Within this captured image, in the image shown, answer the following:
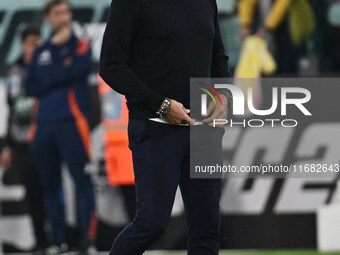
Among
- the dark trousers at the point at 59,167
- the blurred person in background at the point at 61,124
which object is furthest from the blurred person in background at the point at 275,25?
the dark trousers at the point at 59,167

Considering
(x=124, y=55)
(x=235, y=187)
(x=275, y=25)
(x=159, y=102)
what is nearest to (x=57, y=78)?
(x=235, y=187)

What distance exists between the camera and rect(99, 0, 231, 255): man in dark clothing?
388 cm

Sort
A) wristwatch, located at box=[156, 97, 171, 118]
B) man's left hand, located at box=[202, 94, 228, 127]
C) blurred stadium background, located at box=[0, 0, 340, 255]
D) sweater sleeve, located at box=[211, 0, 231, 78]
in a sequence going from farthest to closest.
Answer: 1. blurred stadium background, located at box=[0, 0, 340, 255]
2. sweater sleeve, located at box=[211, 0, 231, 78]
3. man's left hand, located at box=[202, 94, 228, 127]
4. wristwatch, located at box=[156, 97, 171, 118]

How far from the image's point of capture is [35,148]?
281 inches

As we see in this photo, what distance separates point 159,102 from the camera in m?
3.85

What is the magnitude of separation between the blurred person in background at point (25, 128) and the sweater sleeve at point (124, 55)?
139 inches

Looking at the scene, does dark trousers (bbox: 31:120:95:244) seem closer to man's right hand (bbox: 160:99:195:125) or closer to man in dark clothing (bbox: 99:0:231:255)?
man in dark clothing (bbox: 99:0:231:255)

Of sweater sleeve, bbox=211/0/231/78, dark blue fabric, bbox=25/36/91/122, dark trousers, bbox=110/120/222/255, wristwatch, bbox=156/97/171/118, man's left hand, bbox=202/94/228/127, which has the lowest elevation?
dark blue fabric, bbox=25/36/91/122

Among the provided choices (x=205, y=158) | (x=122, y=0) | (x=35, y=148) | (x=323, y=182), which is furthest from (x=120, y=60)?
(x=323, y=182)

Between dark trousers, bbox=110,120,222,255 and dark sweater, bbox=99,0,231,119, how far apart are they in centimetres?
11

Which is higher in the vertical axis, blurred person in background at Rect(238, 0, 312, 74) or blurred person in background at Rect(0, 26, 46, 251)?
blurred person in background at Rect(238, 0, 312, 74)

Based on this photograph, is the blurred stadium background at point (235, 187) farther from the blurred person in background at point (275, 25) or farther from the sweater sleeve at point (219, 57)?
the sweater sleeve at point (219, 57)

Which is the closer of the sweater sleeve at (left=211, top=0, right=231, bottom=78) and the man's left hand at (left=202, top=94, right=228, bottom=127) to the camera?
the man's left hand at (left=202, top=94, right=228, bottom=127)

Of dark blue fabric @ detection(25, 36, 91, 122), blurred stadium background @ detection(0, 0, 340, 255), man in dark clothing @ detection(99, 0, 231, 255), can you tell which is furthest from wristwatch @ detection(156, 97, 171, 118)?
blurred stadium background @ detection(0, 0, 340, 255)
